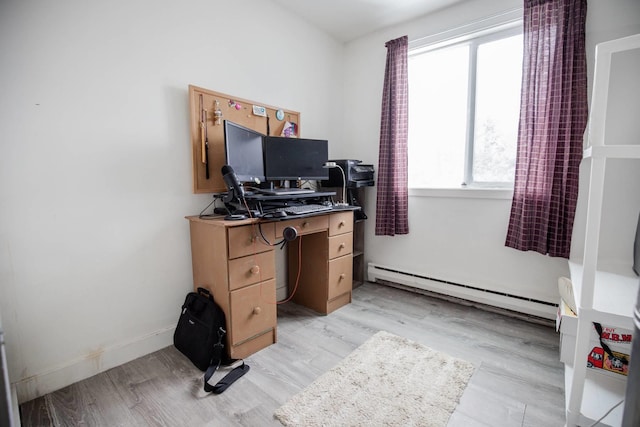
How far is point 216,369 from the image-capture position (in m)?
1.55

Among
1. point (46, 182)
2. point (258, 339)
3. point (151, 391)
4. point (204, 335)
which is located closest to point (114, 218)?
point (46, 182)

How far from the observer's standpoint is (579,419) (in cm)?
105

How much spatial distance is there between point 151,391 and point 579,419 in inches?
71.3

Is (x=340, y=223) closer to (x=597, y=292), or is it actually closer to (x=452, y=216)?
(x=452, y=216)

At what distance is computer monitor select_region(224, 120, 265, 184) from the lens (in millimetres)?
1684

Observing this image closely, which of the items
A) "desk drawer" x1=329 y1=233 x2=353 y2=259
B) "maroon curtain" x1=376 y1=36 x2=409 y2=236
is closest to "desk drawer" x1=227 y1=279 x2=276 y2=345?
"desk drawer" x1=329 y1=233 x2=353 y2=259

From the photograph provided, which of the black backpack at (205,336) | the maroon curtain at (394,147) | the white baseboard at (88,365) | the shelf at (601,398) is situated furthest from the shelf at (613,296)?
the white baseboard at (88,365)

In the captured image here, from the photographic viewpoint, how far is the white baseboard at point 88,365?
1343 millimetres

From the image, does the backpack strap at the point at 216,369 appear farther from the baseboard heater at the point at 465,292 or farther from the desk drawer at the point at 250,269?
the baseboard heater at the point at 465,292

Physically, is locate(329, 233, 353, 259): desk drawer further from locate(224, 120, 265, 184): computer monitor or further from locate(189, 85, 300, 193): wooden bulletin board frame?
locate(189, 85, 300, 193): wooden bulletin board frame

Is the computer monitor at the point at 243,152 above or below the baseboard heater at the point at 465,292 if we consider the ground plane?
above

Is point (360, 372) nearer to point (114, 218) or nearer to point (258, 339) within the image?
point (258, 339)

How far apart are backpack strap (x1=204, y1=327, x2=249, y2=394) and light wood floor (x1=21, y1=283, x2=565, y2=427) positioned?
31 mm

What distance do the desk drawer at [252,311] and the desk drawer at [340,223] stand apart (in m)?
0.62
